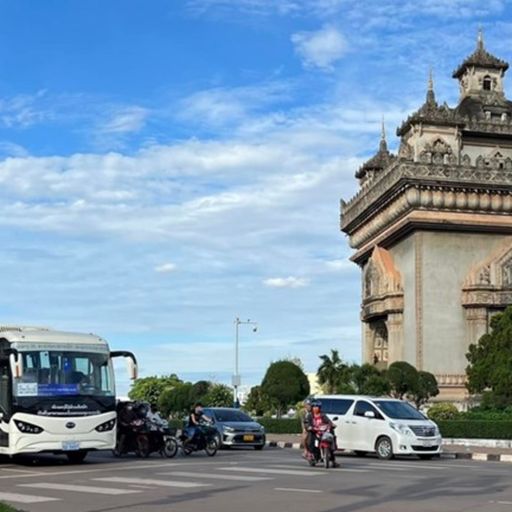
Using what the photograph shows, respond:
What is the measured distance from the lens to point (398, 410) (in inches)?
961

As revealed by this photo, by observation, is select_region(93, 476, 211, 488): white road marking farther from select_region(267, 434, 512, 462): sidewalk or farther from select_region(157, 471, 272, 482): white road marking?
select_region(267, 434, 512, 462): sidewalk

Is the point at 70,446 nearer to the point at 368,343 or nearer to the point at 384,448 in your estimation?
the point at 384,448

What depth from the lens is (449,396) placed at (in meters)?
48.2

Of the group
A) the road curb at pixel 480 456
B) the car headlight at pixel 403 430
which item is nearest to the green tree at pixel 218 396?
the road curb at pixel 480 456

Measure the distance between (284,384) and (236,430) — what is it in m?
22.7

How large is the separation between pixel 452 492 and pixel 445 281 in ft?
118

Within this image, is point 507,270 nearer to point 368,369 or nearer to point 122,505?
point 368,369

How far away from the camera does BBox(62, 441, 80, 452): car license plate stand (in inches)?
805

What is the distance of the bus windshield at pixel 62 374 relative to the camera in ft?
67.6

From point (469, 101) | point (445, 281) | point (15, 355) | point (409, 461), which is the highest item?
point (469, 101)

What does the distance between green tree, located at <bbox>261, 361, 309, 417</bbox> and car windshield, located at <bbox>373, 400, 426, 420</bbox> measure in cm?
2607

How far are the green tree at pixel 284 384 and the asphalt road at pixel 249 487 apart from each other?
28616 mm

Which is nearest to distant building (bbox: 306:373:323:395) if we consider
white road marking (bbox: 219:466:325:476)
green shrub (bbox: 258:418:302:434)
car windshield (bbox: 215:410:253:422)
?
green shrub (bbox: 258:418:302:434)

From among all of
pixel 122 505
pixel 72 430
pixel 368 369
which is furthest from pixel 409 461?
pixel 368 369
